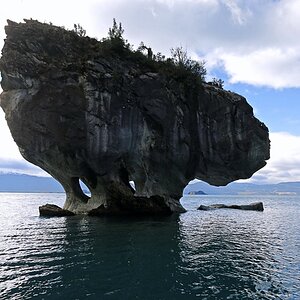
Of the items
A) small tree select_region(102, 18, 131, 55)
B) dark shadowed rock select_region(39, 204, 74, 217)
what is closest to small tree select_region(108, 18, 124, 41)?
small tree select_region(102, 18, 131, 55)

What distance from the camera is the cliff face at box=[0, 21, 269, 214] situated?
33219mm

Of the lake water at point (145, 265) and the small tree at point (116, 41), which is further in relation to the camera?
the small tree at point (116, 41)

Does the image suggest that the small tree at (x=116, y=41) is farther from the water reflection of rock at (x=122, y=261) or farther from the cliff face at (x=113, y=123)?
the water reflection of rock at (x=122, y=261)

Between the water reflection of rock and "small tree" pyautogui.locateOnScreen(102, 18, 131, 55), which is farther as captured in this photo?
"small tree" pyautogui.locateOnScreen(102, 18, 131, 55)

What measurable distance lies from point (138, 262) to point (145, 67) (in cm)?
2674

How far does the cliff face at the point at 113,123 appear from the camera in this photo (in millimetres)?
33219

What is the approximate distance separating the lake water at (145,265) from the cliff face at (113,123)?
34.9 ft

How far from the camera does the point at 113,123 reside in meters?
35.2

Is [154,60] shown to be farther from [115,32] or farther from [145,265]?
[145,265]

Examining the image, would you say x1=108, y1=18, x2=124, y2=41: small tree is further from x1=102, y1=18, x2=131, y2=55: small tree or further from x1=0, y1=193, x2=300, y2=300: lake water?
x1=0, y1=193, x2=300, y2=300: lake water

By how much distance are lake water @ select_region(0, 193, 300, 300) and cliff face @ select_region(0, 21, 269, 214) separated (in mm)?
10628

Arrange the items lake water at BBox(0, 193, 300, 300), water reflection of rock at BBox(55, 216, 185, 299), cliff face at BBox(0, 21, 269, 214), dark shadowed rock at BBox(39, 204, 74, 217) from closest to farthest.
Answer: lake water at BBox(0, 193, 300, 300) < water reflection of rock at BBox(55, 216, 185, 299) < cliff face at BBox(0, 21, 269, 214) < dark shadowed rock at BBox(39, 204, 74, 217)

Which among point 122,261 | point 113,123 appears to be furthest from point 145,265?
point 113,123

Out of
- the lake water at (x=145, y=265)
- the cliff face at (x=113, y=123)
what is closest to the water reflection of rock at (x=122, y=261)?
the lake water at (x=145, y=265)
